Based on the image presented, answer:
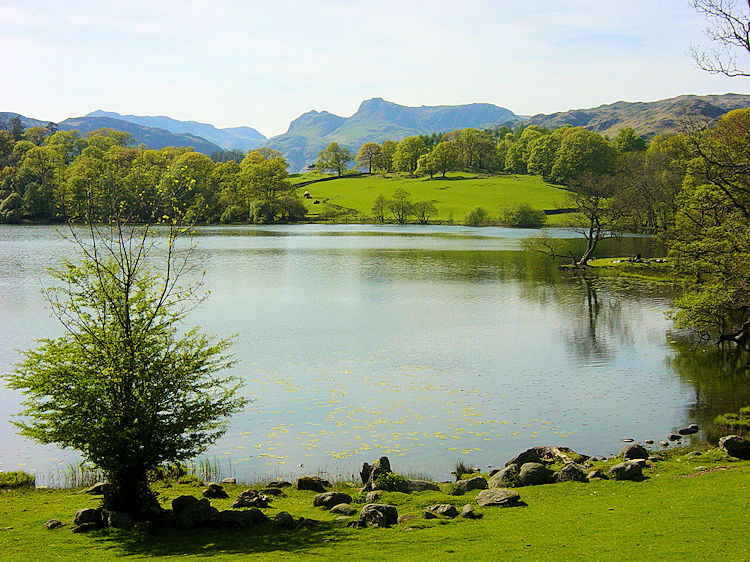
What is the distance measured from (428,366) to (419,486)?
547 inches

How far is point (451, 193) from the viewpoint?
149000 millimetres

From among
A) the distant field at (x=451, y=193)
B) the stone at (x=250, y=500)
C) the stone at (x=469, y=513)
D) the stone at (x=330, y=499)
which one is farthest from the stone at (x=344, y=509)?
the distant field at (x=451, y=193)

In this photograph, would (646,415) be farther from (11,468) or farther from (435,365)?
(11,468)

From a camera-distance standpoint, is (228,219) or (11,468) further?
(228,219)

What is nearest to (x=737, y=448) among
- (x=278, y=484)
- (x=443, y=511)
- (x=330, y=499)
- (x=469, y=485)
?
(x=469, y=485)

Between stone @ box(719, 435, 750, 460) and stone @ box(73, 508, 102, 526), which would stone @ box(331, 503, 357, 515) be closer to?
stone @ box(73, 508, 102, 526)

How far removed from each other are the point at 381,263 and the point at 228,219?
78.0 meters

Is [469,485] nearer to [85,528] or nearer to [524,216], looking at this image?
[85,528]

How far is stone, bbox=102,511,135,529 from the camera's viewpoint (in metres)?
12.9

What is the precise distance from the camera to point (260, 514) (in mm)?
13414

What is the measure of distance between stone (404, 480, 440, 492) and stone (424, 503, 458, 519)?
188cm

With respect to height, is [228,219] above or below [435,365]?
above

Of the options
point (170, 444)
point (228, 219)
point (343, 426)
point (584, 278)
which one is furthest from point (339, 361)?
point (228, 219)

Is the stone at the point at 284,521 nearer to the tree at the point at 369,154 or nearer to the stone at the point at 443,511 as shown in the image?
the stone at the point at 443,511
